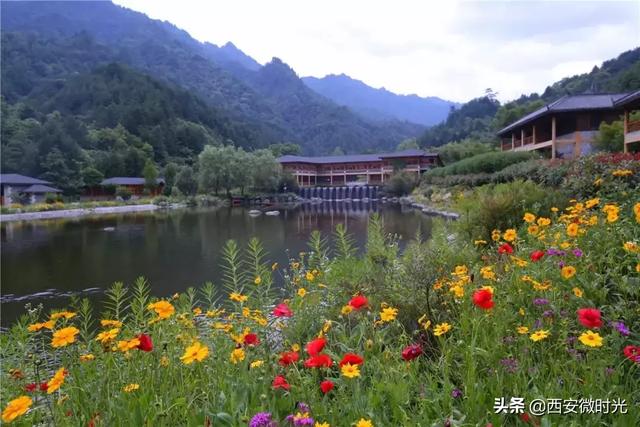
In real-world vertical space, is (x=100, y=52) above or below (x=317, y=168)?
above

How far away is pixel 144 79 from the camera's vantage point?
64875 mm

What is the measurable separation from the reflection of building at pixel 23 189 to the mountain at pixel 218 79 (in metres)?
35.8

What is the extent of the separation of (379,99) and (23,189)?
441ft

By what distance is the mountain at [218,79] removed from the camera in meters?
80.1

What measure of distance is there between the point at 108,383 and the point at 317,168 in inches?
1867

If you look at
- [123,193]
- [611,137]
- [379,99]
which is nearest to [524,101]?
[611,137]

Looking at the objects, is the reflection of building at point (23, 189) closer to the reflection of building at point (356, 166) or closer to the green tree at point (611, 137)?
the reflection of building at point (356, 166)

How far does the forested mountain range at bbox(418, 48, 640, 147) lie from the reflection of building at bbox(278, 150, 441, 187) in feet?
21.7

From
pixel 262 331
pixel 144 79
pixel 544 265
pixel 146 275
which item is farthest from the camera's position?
pixel 144 79

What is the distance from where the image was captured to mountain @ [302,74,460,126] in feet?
477

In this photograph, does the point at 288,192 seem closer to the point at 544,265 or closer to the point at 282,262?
the point at 282,262

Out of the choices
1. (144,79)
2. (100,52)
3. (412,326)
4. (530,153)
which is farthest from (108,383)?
(100,52)

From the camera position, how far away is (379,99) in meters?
154

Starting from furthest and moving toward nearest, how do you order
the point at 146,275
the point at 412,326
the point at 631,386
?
the point at 146,275 < the point at 412,326 < the point at 631,386
